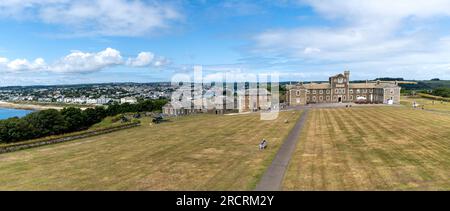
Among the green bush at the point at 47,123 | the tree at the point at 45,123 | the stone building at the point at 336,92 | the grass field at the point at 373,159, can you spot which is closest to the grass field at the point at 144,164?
the grass field at the point at 373,159

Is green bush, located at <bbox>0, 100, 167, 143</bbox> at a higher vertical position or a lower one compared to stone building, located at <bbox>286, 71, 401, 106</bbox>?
lower

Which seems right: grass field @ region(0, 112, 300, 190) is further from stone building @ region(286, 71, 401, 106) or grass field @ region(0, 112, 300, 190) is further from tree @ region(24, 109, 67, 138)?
stone building @ region(286, 71, 401, 106)

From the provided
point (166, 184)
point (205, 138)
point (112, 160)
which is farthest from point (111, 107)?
point (166, 184)

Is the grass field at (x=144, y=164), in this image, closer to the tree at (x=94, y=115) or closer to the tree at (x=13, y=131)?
the tree at (x=13, y=131)

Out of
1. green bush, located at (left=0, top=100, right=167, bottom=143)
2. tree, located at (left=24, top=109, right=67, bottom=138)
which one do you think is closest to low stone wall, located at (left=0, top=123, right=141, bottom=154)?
green bush, located at (left=0, top=100, right=167, bottom=143)

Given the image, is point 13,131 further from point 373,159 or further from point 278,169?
point 373,159

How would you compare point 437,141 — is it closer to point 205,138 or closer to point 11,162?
point 205,138
